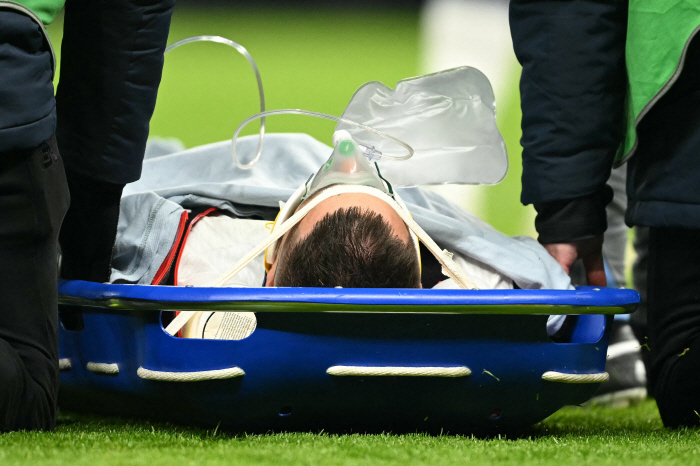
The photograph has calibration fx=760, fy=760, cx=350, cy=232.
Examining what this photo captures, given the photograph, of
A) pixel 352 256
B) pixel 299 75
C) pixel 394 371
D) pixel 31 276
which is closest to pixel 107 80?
pixel 31 276

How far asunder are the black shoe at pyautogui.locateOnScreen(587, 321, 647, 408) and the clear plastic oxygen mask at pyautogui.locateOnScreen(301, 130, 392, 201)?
0.68 meters

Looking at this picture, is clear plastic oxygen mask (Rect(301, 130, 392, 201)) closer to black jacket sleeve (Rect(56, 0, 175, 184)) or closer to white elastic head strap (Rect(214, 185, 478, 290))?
white elastic head strap (Rect(214, 185, 478, 290))

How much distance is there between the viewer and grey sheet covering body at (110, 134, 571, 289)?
3.54 feet

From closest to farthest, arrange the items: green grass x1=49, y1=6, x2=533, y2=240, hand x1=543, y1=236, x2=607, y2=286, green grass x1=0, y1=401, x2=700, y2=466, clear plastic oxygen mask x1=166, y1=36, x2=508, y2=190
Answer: green grass x1=0, y1=401, x2=700, y2=466 < hand x1=543, y1=236, x2=607, y2=286 < clear plastic oxygen mask x1=166, y1=36, x2=508, y2=190 < green grass x1=49, y1=6, x2=533, y2=240

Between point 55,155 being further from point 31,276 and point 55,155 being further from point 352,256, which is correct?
point 352,256

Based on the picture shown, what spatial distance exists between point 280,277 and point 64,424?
331 millimetres

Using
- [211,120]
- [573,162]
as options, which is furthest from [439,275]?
[211,120]

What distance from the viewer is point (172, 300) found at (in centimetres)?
80

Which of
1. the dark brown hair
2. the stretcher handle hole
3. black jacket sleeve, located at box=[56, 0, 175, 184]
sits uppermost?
black jacket sleeve, located at box=[56, 0, 175, 184]

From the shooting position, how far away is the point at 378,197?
983mm

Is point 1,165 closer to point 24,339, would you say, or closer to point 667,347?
point 24,339

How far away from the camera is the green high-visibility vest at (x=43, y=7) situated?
772 millimetres

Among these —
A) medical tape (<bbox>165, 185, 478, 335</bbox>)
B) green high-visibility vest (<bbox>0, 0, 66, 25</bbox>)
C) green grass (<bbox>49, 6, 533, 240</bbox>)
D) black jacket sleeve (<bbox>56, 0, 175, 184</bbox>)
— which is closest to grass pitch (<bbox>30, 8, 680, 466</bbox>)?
green grass (<bbox>49, 6, 533, 240</bbox>)

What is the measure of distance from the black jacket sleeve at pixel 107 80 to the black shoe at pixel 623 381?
3.20 feet
